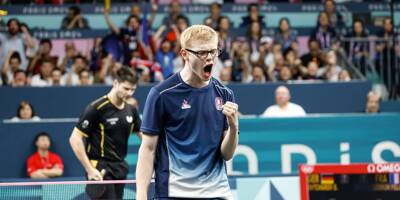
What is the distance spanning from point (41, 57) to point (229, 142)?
434 inches

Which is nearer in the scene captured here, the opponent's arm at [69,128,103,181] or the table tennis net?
the table tennis net

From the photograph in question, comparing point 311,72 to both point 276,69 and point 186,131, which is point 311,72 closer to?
point 276,69

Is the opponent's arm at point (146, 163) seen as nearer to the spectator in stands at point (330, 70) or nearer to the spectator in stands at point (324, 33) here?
the spectator in stands at point (330, 70)

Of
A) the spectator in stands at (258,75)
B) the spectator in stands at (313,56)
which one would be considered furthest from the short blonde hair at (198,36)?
the spectator in stands at (313,56)

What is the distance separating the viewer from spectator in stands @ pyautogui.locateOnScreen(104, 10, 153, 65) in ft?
52.1

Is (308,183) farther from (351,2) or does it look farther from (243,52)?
(351,2)

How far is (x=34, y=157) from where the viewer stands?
12117mm

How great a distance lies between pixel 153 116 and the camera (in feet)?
17.4

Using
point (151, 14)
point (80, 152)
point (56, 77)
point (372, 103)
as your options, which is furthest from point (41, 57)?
point (80, 152)

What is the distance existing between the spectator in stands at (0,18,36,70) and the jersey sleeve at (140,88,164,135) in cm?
1124

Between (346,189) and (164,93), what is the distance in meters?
4.22

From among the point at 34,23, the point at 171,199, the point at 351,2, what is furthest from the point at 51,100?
the point at 171,199

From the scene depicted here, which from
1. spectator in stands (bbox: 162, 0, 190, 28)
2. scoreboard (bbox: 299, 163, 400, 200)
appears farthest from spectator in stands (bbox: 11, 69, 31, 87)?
A: scoreboard (bbox: 299, 163, 400, 200)

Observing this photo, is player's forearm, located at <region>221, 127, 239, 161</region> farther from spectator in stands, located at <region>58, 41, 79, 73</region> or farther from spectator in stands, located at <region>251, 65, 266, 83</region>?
spectator in stands, located at <region>58, 41, 79, 73</region>
